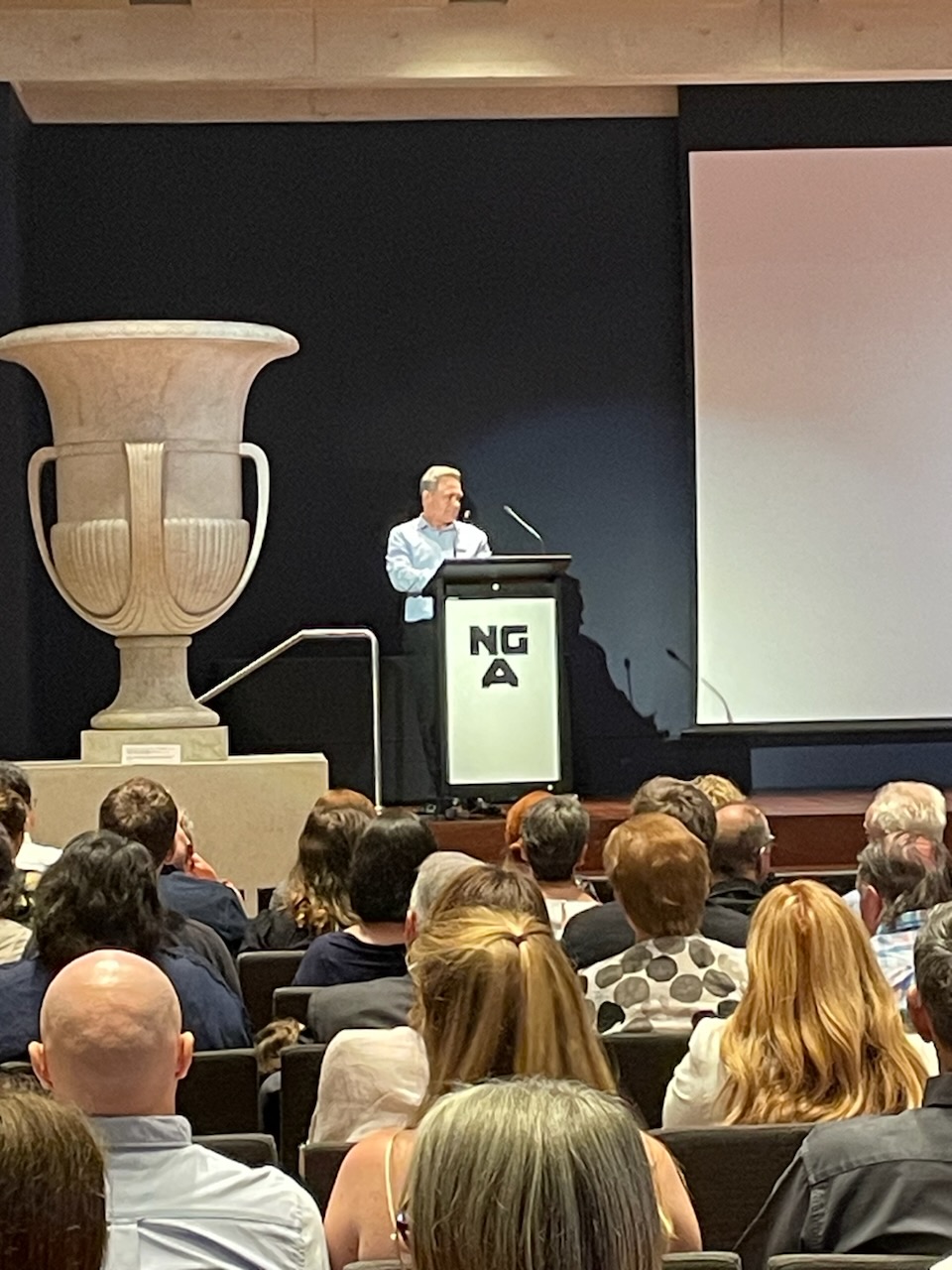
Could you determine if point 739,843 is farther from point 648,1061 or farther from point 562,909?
point 648,1061

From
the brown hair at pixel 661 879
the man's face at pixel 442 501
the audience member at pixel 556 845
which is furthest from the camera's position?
the man's face at pixel 442 501

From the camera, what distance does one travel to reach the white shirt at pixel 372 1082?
9.01 feet

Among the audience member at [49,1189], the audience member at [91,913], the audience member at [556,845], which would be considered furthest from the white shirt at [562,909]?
the audience member at [49,1189]

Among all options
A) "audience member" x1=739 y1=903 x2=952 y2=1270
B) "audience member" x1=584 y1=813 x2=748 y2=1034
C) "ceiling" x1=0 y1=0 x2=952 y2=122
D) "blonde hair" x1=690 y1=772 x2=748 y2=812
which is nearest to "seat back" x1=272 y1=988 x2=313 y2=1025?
"audience member" x1=584 y1=813 x2=748 y2=1034

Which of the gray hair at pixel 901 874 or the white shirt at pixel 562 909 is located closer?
the gray hair at pixel 901 874

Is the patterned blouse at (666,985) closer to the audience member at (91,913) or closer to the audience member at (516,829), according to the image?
the audience member at (91,913)

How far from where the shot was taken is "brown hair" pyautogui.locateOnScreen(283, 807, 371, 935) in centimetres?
429

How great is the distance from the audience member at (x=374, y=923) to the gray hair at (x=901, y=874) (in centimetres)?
82

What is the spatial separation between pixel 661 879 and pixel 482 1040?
120cm

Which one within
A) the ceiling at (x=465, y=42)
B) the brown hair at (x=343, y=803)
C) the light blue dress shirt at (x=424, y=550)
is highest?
the ceiling at (x=465, y=42)

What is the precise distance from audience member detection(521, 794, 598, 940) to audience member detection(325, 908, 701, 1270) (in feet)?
6.54

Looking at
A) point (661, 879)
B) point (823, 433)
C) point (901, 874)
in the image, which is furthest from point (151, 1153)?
point (823, 433)

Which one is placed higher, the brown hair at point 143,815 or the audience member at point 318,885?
the brown hair at point 143,815

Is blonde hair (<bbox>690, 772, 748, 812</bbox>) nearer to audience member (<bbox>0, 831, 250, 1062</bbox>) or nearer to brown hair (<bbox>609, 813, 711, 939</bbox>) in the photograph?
brown hair (<bbox>609, 813, 711, 939</bbox>)
